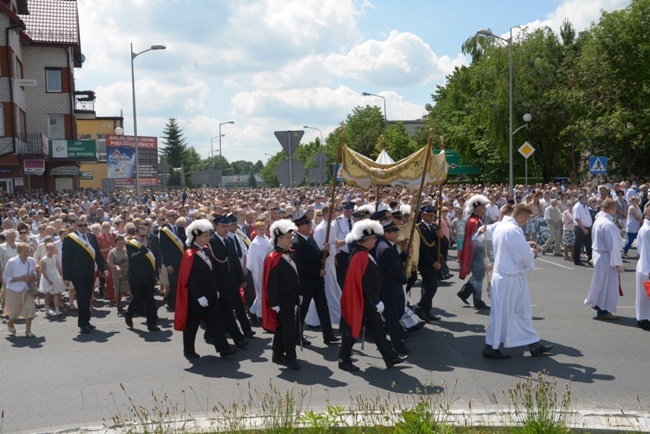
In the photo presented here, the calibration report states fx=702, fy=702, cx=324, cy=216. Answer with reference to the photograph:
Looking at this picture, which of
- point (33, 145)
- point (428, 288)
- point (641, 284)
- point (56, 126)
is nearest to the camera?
point (641, 284)

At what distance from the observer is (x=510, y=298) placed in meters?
8.80

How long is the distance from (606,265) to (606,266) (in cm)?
2

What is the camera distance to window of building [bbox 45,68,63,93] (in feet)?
155

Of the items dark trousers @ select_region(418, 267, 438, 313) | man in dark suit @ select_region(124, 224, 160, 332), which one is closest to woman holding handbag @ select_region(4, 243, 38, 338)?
man in dark suit @ select_region(124, 224, 160, 332)

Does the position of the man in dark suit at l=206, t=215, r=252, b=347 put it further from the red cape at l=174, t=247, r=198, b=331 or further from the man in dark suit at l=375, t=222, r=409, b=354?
the man in dark suit at l=375, t=222, r=409, b=354

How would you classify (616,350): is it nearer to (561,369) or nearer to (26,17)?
(561,369)

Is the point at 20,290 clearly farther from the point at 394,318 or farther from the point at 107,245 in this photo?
the point at 394,318

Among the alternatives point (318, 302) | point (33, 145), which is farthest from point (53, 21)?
point (318, 302)

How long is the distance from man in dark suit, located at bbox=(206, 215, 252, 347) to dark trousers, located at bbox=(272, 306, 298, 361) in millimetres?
1135

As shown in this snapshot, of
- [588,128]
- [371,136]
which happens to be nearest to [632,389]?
[588,128]

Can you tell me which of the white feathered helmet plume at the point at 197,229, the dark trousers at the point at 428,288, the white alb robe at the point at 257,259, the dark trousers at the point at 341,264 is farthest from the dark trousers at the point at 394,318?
the white alb robe at the point at 257,259

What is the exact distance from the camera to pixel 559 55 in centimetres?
5156

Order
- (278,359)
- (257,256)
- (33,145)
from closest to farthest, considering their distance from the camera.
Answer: (278,359) → (257,256) → (33,145)

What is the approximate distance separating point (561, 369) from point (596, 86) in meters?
35.0
